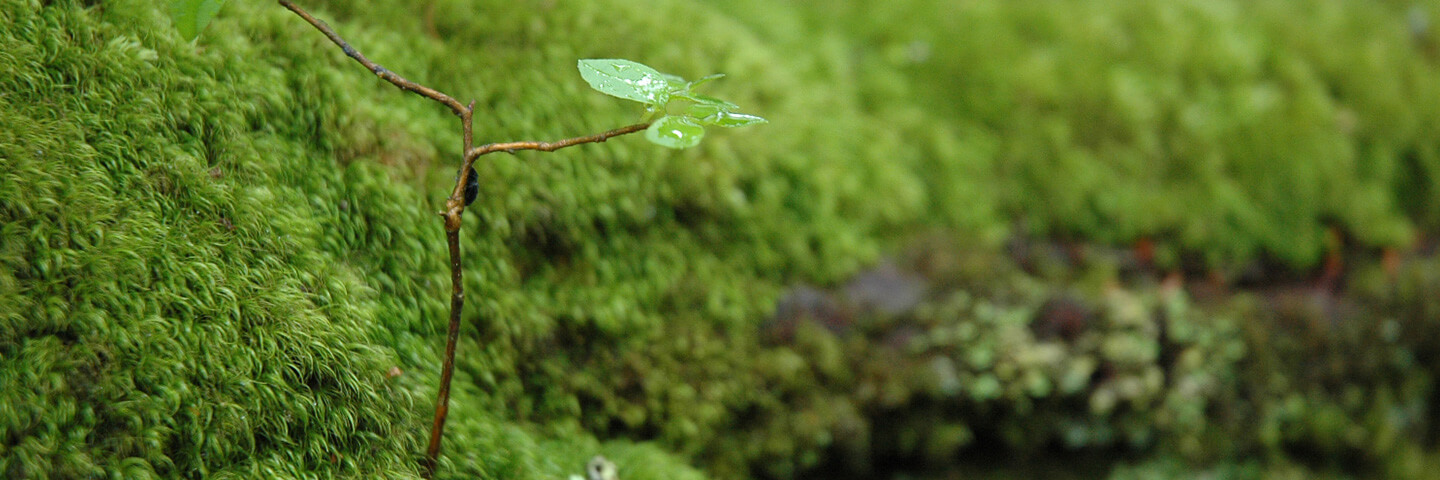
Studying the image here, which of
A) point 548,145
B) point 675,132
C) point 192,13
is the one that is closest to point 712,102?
point 675,132

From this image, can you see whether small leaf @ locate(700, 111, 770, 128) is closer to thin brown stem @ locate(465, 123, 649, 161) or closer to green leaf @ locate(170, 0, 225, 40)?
thin brown stem @ locate(465, 123, 649, 161)

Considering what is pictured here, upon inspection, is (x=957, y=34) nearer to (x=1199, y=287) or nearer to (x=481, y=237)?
(x=1199, y=287)

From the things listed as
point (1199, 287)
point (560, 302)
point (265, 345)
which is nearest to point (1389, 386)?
point (1199, 287)

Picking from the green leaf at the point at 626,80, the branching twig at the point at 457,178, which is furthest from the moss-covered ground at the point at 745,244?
the green leaf at the point at 626,80

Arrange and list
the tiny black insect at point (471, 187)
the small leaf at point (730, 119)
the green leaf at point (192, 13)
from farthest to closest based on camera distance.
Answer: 1. the tiny black insect at point (471, 187)
2. the small leaf at point (730, 119)
3. the green leaf at point (192, 13)

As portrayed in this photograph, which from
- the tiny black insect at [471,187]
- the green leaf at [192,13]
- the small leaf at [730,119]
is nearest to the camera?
the green leaf at [192,13]

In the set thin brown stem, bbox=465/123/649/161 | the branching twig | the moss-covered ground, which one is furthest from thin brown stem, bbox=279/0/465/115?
the moss-covered ground

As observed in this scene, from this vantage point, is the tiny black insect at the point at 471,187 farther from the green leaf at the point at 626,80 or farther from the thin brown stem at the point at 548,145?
the green leaf at the point at 626,80
